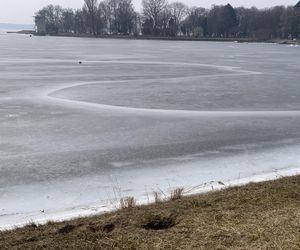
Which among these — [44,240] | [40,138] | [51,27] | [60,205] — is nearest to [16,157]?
[40,138]

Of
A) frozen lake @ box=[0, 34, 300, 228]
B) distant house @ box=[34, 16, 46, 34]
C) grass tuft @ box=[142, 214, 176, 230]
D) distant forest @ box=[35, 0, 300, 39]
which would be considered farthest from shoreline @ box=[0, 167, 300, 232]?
distant house @ box=[34, 16, 46, 34]

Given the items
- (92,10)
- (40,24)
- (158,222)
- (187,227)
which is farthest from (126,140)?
(40,24)

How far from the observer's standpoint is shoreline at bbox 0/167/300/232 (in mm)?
4543

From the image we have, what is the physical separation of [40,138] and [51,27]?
13238cm

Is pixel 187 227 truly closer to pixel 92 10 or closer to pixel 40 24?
pixel 92 10

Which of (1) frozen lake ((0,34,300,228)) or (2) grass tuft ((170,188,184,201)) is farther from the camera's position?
(1) frozen lake ((0,34,300,228))

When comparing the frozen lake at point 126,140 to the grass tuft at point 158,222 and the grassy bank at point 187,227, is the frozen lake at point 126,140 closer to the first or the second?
the grassy bank at point 187,227

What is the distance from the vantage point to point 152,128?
915 cm

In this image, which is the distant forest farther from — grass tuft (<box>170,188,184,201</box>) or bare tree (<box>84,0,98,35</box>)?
grass tuft (<box>170,188,184,201</box>)

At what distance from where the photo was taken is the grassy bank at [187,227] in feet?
11.9

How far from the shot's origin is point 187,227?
156 inches

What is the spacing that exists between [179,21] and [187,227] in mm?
119713

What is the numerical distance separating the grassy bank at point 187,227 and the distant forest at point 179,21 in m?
98.3

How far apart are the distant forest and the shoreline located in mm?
96533
